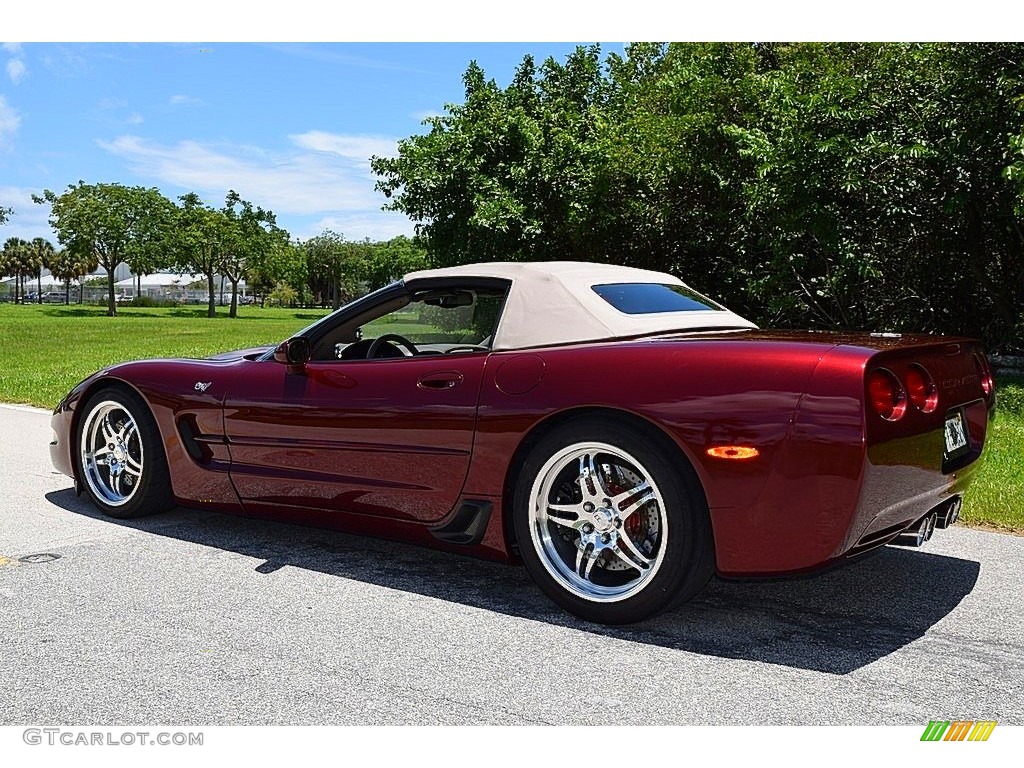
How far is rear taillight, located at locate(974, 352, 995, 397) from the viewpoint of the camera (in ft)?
13.6

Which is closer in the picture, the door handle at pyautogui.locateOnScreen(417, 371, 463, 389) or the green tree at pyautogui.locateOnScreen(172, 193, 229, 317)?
the door handle at pyautogui.locateOnScreen(417, 371, 463, 389)

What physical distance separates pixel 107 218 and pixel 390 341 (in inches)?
2628

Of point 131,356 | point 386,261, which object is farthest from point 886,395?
point 386,261

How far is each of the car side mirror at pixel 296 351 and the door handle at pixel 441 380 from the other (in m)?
0.73

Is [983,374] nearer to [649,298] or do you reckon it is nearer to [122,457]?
[649,298]

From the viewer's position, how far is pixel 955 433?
382cm

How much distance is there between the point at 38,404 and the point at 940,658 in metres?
10.3

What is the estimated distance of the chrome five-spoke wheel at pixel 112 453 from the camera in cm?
538

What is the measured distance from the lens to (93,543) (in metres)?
4.94

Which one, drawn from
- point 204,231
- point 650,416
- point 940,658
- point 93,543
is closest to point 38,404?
point 93,543

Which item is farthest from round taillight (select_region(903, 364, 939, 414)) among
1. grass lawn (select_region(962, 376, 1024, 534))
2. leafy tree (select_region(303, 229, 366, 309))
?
leafy tree (select_region(303, 229, 366, 309))

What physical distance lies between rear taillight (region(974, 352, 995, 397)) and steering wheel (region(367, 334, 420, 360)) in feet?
7.94

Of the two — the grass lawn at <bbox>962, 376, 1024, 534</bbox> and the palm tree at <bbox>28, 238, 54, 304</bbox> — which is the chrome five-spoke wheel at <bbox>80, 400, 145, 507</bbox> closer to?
the grass lawn at <bbox>962, 376, 1024, 534</bbox>
